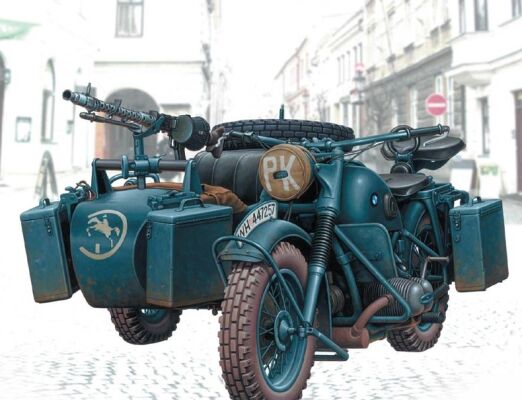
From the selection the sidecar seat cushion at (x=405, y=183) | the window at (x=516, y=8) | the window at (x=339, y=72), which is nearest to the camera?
the sidecar seat cushion at (x=405, y=183)

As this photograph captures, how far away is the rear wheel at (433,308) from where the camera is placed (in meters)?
4.12

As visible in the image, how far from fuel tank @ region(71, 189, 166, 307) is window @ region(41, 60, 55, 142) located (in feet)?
65.1

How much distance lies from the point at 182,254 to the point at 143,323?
144cm

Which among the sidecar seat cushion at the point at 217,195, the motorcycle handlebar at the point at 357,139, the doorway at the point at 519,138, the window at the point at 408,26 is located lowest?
the sidecar seat cushion at the point at 217,195

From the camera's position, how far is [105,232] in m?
3.21

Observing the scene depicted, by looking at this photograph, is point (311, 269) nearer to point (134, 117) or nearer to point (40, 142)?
point (134, 117)

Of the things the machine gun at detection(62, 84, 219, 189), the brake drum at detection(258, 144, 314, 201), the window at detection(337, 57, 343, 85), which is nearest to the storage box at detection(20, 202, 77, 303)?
the machine gun at detection(62, 84, 219, 189)

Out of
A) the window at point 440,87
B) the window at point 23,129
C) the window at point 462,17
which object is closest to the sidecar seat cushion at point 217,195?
the window at point 23,129

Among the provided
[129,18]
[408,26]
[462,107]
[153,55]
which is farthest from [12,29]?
[408,26]

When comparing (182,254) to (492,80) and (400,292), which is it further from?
(492,80)

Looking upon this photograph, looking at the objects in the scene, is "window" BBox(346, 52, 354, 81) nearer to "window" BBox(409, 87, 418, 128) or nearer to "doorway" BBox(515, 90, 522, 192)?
"window" BBox(409, 87, 418, 128)

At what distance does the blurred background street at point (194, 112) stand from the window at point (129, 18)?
6cm

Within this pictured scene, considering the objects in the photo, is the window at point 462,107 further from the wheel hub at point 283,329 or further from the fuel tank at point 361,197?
the wheel hub at point 283,329

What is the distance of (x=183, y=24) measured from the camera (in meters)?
30.7
